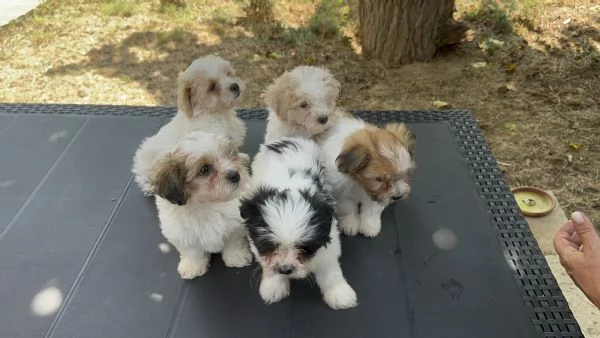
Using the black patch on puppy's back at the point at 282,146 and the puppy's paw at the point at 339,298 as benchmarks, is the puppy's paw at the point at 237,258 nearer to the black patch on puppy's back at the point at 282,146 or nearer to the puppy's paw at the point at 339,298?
the puppy's paw at the point at 339,298

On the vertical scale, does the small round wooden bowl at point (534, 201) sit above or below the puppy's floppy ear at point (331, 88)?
below

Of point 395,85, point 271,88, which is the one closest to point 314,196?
point 271,88

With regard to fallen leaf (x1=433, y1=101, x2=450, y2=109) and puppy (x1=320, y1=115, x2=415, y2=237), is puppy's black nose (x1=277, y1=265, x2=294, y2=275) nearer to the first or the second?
puppy (x1=320, y1=115, x2=415, y2=237)

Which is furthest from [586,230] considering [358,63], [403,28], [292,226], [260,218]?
[358,63]

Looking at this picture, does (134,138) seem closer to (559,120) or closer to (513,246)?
(513,246)

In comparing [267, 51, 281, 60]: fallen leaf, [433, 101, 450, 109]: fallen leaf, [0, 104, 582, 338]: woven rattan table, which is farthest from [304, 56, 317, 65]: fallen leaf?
[0, 104, 582, 338]: woven rattan table

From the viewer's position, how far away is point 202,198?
8.63 ft

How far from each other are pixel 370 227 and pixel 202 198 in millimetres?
1182

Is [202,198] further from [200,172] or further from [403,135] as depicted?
[403,135]

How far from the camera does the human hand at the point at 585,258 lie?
2.11m

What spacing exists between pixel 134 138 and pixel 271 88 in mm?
1517

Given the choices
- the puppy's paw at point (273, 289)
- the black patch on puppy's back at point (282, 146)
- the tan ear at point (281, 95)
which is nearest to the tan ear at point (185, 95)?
the tan ear at point (281, 95)

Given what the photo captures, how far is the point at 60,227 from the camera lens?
3.34 meters

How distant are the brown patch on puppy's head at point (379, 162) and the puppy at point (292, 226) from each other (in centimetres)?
21
